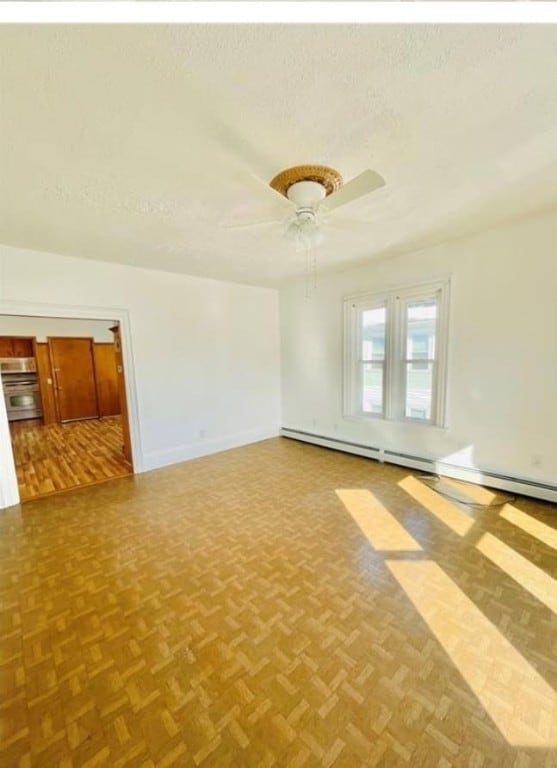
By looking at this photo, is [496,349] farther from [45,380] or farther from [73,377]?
[45,380]

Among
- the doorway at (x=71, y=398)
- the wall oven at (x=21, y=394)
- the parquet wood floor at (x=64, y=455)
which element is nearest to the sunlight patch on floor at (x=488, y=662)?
the parquet wood floor at (x=64, y=455)

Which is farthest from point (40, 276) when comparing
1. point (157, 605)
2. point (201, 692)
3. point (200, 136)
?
point (201, 692)

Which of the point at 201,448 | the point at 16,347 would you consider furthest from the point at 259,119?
the point at 16,347

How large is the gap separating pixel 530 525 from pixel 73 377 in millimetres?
8551

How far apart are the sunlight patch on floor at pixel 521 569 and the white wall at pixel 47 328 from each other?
7.23 metres

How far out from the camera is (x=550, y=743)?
115 centimetres

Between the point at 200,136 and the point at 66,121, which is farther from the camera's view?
the point at 200,136

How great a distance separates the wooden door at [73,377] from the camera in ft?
23.4

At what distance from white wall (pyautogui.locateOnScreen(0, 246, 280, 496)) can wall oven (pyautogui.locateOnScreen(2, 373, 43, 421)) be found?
5054 mm

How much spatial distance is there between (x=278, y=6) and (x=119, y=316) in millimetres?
3371

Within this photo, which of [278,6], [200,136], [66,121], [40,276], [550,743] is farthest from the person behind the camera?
[40,276]

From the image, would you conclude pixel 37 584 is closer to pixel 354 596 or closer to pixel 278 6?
pixel 354 596

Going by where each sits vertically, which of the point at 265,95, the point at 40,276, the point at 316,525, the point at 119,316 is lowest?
the point at 316,525

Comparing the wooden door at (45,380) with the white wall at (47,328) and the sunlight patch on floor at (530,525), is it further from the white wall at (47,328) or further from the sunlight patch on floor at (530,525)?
the sunlight patch on floor at (530,525)
